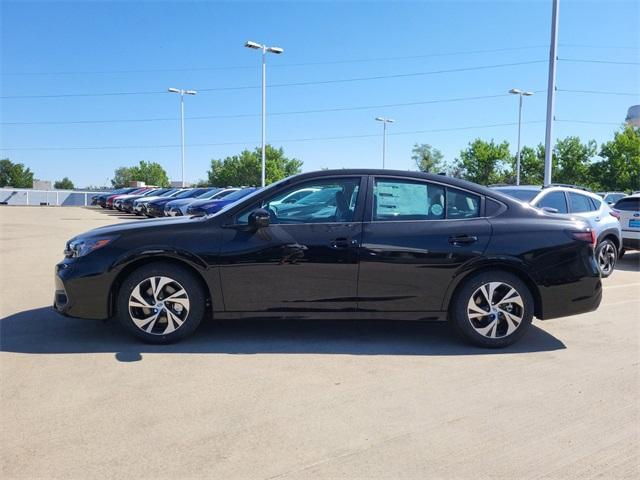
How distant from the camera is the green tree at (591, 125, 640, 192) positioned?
141 ft

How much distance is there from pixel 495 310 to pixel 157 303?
9.89ft

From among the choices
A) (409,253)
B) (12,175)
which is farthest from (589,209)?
(12,175)

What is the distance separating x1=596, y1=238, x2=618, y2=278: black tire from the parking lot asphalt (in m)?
4.42

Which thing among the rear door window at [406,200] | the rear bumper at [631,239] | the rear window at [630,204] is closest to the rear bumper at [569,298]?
the rear door window at [406,200]

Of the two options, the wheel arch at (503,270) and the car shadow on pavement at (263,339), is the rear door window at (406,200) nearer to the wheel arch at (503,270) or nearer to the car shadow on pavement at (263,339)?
the wheel arch at (503,270)

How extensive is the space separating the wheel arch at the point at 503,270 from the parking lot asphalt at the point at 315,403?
1.40ft

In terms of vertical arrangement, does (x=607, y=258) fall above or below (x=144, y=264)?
below

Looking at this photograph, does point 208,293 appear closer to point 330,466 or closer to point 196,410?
point 196,410

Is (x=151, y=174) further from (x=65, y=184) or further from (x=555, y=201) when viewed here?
(x=555, y=201)

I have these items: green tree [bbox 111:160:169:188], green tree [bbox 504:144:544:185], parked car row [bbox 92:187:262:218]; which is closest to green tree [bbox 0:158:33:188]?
green tree [bbox 111:160:169:188]

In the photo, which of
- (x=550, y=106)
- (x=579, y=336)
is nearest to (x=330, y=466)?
(x=579, y=336)

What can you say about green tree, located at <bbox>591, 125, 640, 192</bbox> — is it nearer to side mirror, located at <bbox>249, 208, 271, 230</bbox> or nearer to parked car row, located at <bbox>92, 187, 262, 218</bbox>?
parked car row, located at <bbox>92, 187, 262, 218</bbox>

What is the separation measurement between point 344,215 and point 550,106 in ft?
48.8

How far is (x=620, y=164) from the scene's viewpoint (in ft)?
142
